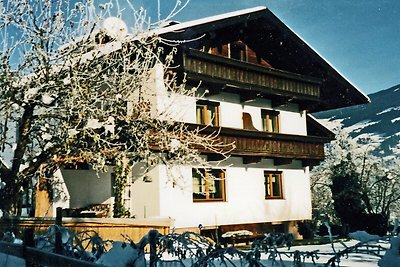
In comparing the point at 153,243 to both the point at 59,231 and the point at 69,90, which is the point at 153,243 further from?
the point at 69,90

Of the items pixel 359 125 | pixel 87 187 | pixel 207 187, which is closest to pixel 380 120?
pixel 359 125

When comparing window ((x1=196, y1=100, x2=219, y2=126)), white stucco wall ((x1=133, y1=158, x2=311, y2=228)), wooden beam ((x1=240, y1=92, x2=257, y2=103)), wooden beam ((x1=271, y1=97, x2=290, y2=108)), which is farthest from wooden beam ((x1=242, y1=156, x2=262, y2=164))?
wooden beam ((x1=271, y1=97, x2=290, y2=108))

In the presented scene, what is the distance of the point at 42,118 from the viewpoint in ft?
36.9

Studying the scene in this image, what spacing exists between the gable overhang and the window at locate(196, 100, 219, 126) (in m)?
2.28

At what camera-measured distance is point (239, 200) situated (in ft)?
62.6

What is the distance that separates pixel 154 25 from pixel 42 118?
13.1ft

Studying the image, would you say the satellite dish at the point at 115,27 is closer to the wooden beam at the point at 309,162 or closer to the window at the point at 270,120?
the window at the point at 270,120

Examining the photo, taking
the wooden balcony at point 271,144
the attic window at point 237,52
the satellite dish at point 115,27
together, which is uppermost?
the attic window at point 237,52

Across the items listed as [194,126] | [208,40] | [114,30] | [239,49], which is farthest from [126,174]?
[239,49]

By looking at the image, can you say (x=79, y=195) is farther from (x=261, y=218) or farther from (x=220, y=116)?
(x=261, y=218)

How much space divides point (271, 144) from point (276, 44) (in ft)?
16.3

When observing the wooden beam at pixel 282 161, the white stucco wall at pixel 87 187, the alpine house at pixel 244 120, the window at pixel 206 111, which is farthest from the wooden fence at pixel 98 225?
the wooden beam at pixel 282 161

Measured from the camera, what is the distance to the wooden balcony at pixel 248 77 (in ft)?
54.4

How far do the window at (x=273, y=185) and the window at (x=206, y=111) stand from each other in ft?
12.9
